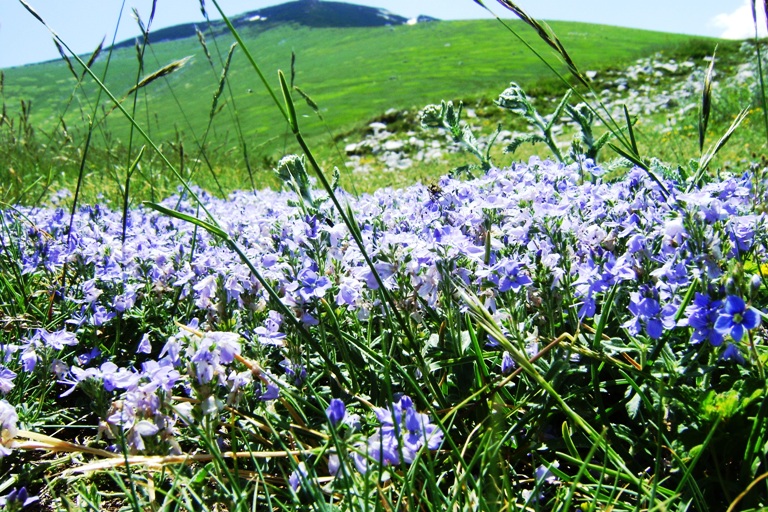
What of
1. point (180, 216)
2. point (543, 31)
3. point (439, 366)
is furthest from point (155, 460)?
point (543, 31)

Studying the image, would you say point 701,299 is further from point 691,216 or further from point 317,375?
point 317,375

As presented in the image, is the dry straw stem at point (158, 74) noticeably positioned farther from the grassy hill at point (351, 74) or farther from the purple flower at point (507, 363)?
the grassy hill at point (351, 74)

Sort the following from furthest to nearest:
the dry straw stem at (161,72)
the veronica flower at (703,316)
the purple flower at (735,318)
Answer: the dry straw stem at (161,72) → the veronica flower at (703,316) → the purple flower at (735,318)

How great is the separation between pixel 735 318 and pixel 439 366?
820mm

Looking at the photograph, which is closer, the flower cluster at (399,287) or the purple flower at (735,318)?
the purple flower at (735,318)

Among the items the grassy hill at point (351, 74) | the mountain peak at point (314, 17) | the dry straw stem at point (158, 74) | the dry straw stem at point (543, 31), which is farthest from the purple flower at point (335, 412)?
the mountain peak at point (314, 17)

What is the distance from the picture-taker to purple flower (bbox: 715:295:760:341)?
1.16 m

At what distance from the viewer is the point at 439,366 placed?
175 centimetres

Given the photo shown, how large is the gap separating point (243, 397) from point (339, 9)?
15687 cm

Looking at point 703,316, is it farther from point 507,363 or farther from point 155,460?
point 155,460

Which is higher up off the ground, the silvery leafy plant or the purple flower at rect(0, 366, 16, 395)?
the silvery leafy plant

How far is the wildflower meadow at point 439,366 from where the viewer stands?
4.28ft

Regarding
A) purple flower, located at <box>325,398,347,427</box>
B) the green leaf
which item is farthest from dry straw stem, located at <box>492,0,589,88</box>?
purple flower, located at <box>325,398,347,427</box>

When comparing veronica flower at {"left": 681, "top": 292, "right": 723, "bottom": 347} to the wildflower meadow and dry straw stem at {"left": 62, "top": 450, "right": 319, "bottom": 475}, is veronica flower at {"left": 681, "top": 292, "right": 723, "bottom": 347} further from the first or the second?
dry straw stem at {"left": 62, "top": 450, "right": 319, "bottom": 475}
